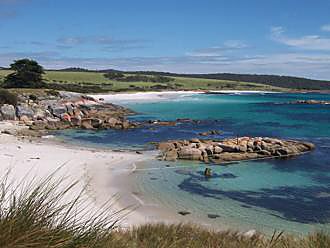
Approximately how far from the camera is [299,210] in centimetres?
1362

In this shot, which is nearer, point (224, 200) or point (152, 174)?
point (224, 200)

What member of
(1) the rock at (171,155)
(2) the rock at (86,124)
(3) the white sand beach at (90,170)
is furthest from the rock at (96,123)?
(1) the rock at (171,155)

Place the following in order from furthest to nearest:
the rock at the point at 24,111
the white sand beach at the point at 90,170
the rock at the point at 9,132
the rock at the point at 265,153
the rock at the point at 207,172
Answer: the rock at the point at 24,111, the rock at the point at 9,132, the rock at the point at 265,153, the rock at the point at 207,172, the white sand beach at the point at 90,170

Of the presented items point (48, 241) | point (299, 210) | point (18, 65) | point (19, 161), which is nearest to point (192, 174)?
point (299, 210)

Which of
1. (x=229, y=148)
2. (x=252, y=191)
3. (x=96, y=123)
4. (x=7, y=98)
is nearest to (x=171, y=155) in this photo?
(x=229, y=148)

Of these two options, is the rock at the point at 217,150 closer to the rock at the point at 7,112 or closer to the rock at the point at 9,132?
the rock at the point at 9,132

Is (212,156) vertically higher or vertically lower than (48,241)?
lower

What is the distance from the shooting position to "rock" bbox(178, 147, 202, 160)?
2256cm

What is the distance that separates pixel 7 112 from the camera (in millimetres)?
39781

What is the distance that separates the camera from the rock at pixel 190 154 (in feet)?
74.0

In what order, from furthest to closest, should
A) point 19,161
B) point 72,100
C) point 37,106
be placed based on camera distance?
point 72,100 → point 37,106 → point 19,161

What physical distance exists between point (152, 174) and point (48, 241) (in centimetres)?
1503

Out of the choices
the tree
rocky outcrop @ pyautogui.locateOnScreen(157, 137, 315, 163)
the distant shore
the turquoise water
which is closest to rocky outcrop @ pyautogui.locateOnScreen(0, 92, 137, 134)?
the tree

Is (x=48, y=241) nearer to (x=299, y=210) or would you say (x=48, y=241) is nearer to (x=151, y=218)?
(x=151, y=218)
